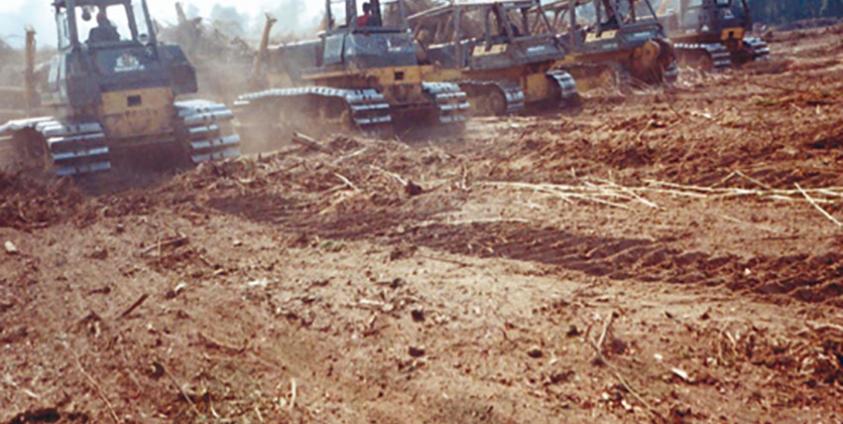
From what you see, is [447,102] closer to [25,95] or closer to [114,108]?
[114,108]

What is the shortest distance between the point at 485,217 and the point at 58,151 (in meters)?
6.49

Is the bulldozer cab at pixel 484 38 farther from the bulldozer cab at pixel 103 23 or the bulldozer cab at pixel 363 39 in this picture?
the bulldozer cab at pixel 103 23

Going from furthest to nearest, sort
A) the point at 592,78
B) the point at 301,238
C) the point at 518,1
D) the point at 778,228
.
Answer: the point at 592,78 → the point at 518,1 → the point at 301,238 → the point at 778,228

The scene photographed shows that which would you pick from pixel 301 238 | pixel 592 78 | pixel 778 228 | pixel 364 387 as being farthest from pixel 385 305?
pixel 592 78

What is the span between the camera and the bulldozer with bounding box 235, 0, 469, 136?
1220cm

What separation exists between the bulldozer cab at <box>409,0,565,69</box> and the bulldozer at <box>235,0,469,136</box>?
246 cm

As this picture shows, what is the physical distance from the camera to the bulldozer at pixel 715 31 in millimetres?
20406

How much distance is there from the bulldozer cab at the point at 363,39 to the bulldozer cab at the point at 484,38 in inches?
125

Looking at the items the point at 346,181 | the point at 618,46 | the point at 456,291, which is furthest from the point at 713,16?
the point at 456,291

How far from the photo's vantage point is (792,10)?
3875 cm

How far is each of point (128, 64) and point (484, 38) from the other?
26.4 feet

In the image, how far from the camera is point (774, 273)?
4.49m

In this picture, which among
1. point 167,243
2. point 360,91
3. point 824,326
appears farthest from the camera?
point 360,91

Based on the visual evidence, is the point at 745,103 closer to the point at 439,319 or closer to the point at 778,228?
the point at 778,228
